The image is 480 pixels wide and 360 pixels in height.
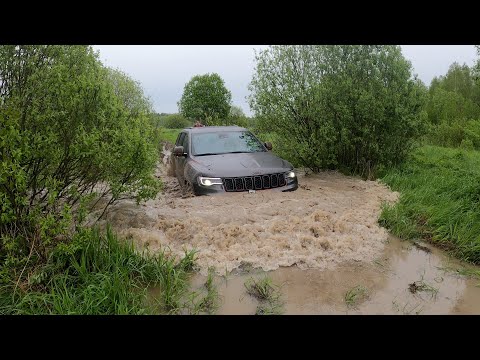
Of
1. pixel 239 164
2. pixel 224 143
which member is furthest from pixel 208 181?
pixel 224 143

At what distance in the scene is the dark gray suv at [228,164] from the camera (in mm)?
6785

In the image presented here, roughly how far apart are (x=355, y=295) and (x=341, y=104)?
22.3ft

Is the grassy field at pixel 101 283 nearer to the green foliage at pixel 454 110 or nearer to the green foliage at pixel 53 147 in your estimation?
the green foliage at pixel 53 147

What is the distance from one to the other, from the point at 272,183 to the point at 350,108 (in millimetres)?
4162

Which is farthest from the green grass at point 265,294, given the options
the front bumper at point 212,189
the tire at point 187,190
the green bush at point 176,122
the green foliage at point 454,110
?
the green bush at point 176,122

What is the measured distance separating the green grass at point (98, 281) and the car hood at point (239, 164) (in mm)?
2486

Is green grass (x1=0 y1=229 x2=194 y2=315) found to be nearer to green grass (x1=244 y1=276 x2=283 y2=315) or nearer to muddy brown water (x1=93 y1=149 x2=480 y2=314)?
muddy brown water (x1=93 y1=149 x2=480 y2=314)

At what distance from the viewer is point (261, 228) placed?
5.75m

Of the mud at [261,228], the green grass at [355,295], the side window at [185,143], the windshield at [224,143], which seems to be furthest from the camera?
the side window at [185,143]

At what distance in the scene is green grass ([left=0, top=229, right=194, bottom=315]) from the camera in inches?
145

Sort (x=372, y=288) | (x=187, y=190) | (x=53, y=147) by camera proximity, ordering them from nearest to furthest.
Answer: (x=372, y=288), (x=53, y=147), (x=187, y=190)

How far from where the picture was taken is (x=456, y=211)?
21.6ft

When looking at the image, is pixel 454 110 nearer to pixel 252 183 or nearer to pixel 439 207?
pixel 439 207

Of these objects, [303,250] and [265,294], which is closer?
[265,294]
